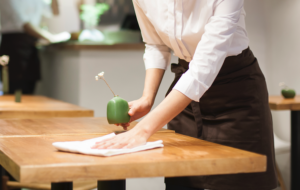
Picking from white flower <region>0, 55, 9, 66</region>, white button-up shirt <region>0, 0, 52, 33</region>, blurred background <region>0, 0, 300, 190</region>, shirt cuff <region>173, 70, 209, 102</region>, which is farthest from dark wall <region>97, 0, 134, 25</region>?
shirt cuff <region>173, 70, 209, 102</region>

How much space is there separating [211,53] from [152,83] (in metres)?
0.42

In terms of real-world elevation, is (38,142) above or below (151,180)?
above

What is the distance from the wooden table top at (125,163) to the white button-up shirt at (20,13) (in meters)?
3.80

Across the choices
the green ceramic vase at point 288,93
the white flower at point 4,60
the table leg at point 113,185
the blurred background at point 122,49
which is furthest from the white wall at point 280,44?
the table leg at point 113,185

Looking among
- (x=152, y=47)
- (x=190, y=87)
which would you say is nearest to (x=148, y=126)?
(x=190, y=87)

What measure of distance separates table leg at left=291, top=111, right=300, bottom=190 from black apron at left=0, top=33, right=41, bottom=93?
3065 millimetres

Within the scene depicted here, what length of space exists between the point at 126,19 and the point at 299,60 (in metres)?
1.77

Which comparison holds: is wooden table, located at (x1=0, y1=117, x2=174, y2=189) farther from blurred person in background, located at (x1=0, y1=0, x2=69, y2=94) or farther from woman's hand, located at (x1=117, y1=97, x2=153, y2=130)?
blurred person in background, located at (x1=0, y1=0, x2=69, y2=94)

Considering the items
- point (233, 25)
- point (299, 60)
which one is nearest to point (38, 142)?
point (233, 25)

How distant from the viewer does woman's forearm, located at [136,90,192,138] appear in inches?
40.9

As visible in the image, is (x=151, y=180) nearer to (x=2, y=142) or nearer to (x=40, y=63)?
(x=2, y=142)

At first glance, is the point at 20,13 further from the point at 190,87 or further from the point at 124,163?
the point at 124,163

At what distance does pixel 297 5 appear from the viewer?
→ 3.36m

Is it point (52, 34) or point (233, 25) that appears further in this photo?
point (52, 34)
